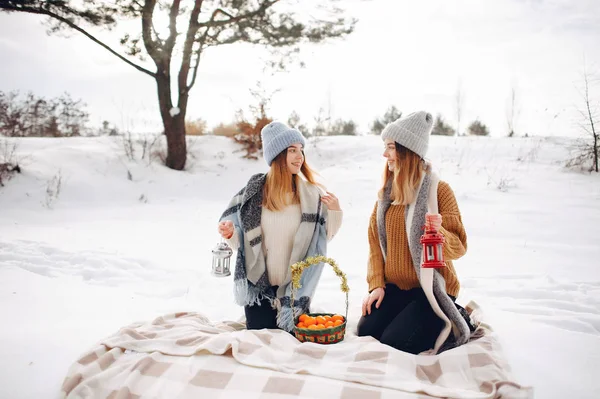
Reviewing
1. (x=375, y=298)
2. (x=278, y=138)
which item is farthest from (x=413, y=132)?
(x=375, y=298)

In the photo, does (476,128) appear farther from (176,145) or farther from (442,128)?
(176,145)

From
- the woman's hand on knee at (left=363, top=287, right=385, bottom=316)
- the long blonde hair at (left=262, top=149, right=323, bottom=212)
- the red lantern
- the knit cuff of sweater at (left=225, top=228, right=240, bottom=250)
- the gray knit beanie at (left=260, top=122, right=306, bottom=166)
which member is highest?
the gray knit beanie at (left=260, top=122, right=306, bottom=166)

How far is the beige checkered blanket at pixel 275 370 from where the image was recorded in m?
2.19

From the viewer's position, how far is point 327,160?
1160 centimetres

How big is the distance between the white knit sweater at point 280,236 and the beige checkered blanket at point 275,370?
588 mm

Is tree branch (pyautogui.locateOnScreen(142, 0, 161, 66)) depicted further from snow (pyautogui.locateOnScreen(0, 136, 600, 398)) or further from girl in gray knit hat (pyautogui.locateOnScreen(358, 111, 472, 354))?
girl in gray knit hat (pyautogui.locateOnScreen(358, 111, 472, 354))

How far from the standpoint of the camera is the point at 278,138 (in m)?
3.26

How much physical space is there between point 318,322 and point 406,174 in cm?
110

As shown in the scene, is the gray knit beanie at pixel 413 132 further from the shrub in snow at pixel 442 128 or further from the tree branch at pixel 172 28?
the shrub in snow at pixel 442 128

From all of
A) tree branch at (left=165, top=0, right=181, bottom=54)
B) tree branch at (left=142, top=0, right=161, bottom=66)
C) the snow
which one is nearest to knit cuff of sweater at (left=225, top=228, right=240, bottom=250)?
the snow

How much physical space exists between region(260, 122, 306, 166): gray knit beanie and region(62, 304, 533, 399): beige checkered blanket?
1259 millimetres

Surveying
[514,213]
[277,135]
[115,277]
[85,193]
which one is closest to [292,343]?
[277,135]

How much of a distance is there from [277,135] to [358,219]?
12.8 feet

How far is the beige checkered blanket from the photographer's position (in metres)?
2.19
